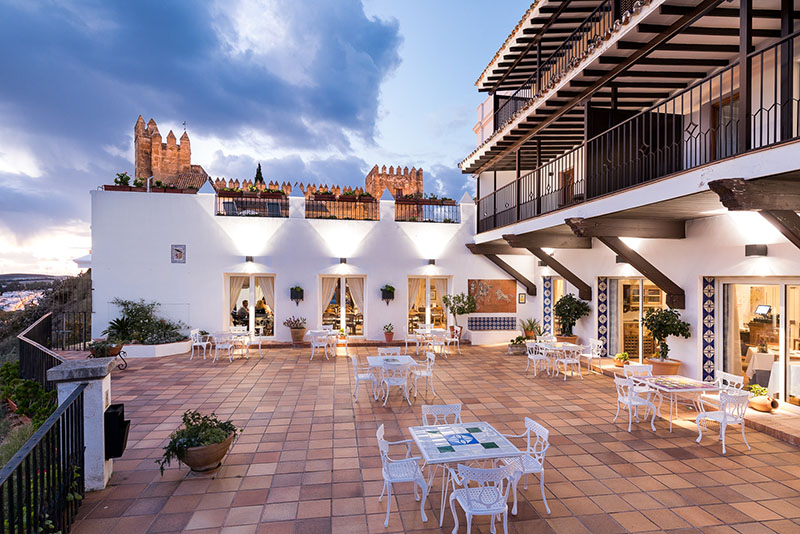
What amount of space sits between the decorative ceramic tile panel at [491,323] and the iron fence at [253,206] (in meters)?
6.77

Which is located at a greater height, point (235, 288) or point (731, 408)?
point (235, 288)

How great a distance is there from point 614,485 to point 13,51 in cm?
1846

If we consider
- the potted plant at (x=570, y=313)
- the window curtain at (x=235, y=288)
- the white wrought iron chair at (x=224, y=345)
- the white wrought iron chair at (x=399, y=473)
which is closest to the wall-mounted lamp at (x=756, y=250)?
the potted plant at (x=570, y=313)

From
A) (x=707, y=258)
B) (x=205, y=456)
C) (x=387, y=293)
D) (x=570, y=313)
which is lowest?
(x=205, y=456)

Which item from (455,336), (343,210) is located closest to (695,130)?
(455,336)

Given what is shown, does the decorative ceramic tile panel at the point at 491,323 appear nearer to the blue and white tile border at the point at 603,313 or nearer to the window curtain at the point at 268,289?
the blue and white tile border at the point at 603,313

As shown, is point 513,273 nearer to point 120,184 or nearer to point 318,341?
point 318,341

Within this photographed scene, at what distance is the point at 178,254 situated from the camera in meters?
11.4

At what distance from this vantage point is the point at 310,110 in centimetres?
4512

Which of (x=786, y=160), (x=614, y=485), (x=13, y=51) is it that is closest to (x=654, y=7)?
(x=786, y=160)

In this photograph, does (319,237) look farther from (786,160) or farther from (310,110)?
(310,110)

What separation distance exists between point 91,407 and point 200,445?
1024 millimetres

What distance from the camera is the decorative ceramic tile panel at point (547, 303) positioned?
39.8 ft

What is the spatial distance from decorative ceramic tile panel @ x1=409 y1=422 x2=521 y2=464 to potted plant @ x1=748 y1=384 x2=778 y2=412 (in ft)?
15.1
